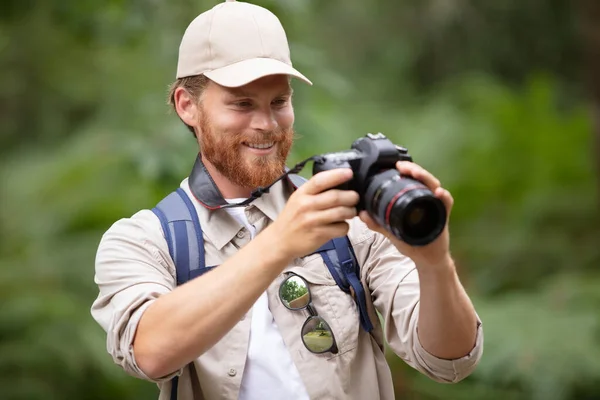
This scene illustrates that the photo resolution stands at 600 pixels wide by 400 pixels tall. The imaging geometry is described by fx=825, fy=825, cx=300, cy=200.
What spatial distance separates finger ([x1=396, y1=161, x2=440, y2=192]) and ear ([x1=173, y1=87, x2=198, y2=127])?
88cm

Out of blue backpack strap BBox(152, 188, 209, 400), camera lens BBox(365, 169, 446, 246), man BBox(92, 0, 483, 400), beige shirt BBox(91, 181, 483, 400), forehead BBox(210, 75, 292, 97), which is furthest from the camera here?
forehead BBox(210, 75, 292, 97)

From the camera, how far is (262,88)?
244cm

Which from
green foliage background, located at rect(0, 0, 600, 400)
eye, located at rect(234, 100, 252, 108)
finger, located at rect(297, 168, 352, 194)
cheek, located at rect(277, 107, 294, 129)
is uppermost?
eye, located at rect(234, 100, 252, 108)

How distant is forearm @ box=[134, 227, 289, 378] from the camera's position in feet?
6.44

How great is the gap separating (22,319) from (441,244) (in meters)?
4.37

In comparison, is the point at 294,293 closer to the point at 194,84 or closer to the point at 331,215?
the point at 331,215

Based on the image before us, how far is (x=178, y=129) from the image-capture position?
15.7 ft

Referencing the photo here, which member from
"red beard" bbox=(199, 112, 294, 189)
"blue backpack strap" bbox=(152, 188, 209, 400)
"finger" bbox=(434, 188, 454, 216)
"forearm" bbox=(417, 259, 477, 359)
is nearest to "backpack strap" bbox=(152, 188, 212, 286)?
"blue backpack strap" bbox=(152, 188, 209, 400)

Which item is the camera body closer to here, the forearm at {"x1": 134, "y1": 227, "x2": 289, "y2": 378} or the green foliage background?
the forearm at {"x1": 134, "y1": 227, "x2": 289, "y2": 378}

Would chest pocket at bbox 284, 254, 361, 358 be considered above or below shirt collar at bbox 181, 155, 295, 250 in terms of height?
below

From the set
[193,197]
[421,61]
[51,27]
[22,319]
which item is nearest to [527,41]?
[421,61]

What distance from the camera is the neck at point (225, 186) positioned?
2580 millimetres

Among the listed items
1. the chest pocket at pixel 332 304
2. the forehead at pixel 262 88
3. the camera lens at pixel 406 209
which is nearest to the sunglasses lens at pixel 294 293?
the chest pocket at pixel 332 304

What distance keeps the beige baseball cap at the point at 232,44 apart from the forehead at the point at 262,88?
1.7 inches
